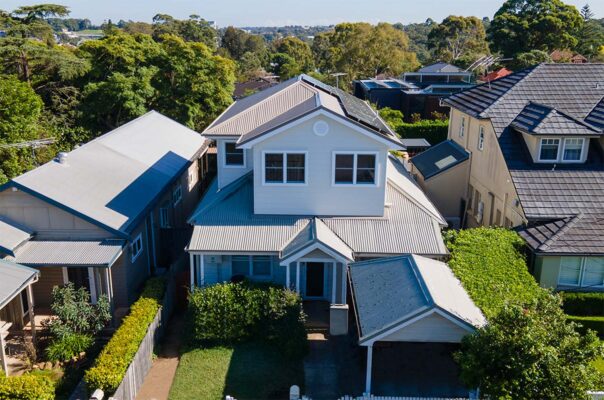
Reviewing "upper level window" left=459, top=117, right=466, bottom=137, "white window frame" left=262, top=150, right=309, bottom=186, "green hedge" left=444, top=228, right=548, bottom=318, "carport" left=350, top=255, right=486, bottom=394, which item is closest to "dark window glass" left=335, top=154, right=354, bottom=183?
"white window frame" left=262, top=150, right=309, bottom=186

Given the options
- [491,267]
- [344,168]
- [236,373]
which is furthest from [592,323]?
[236,373]

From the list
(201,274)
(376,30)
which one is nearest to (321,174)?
(201,274)

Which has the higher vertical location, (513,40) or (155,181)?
(513,40)

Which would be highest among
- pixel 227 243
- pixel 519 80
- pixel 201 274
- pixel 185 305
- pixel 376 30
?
pixel 376 30

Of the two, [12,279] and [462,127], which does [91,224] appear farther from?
[462,127]

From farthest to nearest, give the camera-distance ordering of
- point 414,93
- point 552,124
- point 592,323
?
point 414,93 < point 552,124 < point 592,323

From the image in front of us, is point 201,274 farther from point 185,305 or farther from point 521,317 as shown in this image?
point 521,317

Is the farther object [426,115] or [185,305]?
[426,115]
